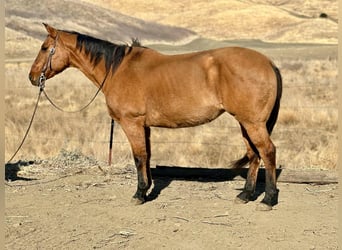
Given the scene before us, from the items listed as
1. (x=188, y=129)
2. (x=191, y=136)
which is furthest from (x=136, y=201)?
(x=188, y=129)

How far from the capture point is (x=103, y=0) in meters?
69.3

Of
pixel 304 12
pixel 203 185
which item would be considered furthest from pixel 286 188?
pixel 304 12

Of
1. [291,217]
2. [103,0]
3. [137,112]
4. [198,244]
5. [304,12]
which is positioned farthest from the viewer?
[304,12]

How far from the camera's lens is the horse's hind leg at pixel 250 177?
6246 millimetres

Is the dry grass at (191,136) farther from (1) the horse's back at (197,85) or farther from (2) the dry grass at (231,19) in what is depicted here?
(2) the dry grass at (231,19)

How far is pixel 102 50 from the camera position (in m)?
6.54

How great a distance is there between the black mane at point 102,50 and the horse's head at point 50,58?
234 mm

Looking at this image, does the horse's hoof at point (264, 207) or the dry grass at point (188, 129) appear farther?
the dry grass at point (188, 129)

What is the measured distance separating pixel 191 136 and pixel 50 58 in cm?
492

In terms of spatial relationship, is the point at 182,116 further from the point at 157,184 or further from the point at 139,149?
the point at 157,184

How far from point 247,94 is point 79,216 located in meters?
2.28

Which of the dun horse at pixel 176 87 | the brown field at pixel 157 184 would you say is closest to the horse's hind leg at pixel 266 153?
the dun horse at pixel 176 87

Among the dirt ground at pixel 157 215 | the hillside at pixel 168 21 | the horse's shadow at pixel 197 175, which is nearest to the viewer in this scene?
the dirt ground at pixel 157 215

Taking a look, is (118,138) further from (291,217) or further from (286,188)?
(291,217)
